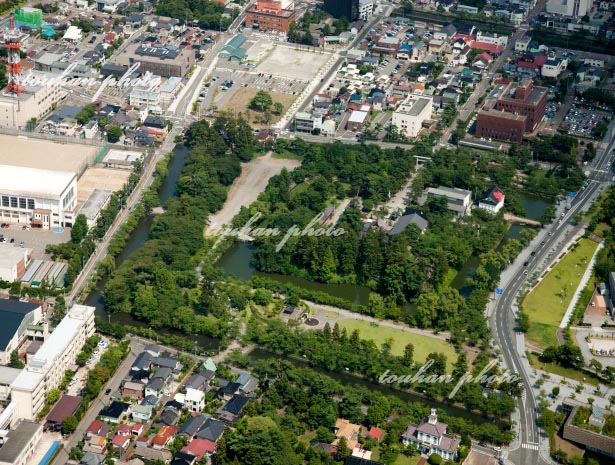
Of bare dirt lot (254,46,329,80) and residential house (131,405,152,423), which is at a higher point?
residential house (131,405,152,423)

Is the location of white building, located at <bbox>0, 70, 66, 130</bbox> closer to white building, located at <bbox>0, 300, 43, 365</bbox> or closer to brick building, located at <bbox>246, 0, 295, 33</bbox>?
brick building, located at <bbox>246, 0, 295, 33</bbox>

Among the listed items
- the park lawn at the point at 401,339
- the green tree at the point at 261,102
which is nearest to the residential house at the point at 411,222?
the park lawn at the point at 401,339

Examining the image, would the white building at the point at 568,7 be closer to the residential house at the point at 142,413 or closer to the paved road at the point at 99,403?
the paved road at the point at 99,403

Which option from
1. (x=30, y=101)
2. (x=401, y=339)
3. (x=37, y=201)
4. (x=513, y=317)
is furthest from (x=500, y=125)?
(x=37, y=201)

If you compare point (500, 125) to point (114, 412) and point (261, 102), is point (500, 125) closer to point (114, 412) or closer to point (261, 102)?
point (261, 102)

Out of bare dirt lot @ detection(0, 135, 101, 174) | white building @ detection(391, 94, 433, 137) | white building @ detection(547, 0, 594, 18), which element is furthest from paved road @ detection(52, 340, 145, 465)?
white building @ detection(547, 0, 594, 18)
